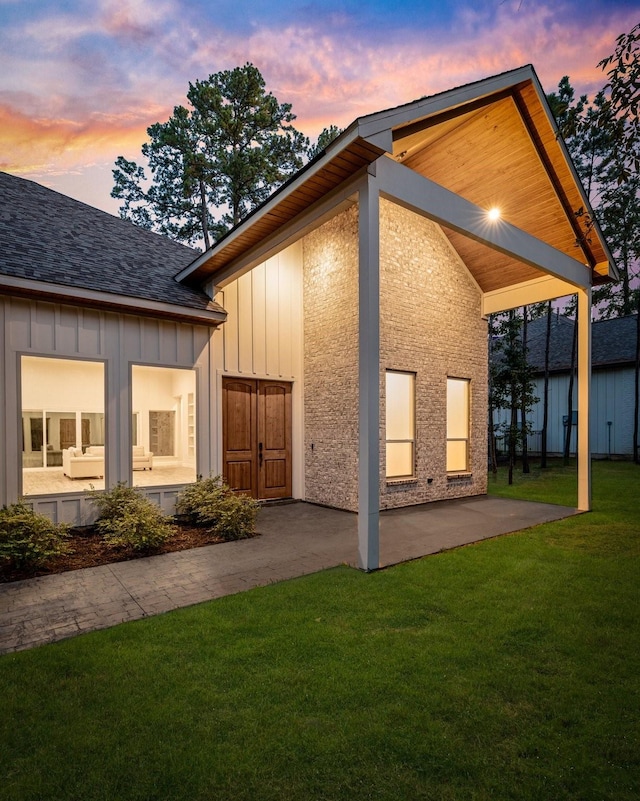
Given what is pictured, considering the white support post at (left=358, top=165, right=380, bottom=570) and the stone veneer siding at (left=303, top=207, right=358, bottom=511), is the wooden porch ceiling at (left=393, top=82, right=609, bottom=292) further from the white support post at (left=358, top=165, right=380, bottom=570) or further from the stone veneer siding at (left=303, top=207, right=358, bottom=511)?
the stone veneer siding at (left=303, top=207, right=358, bottom=511)

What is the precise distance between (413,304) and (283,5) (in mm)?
5838

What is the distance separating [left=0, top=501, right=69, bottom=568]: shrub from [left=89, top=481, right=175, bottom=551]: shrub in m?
0.64

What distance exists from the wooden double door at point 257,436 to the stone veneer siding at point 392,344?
1.65ft

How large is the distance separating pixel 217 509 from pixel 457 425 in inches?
223

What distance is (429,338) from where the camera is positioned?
8672 mm

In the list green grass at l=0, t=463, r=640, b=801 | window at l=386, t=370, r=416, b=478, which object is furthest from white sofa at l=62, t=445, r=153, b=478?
window at l=386, t=370, r=416, b=478

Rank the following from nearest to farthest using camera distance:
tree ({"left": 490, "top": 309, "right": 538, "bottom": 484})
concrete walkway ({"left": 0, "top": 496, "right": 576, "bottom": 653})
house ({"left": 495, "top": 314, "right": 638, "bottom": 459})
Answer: concrete walkway ({"left": 0, "top": 496, "right": 576, "bottom": 653})
tree ({"left": 490, "top": 309, "right": 538, "bottom": 484})
house ({"left": 495, "top": 314, "right": 638, "bottom": 459})

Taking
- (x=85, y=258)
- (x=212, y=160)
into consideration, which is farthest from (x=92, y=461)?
(x=212, y=160)

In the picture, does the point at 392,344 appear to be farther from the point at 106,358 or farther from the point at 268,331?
the point at 106,358

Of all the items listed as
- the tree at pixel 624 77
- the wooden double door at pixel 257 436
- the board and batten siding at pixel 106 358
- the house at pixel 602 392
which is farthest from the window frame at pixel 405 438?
the house at pixel 602 392

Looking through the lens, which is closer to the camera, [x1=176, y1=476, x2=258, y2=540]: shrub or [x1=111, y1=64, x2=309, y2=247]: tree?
[x1=176, y1=476, x2=258, y2=540]: shrub

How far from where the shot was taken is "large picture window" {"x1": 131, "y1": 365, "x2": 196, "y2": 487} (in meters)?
7.17

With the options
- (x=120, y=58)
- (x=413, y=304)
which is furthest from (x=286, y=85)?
(x=413, y=304)

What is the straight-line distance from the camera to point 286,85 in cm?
1681
